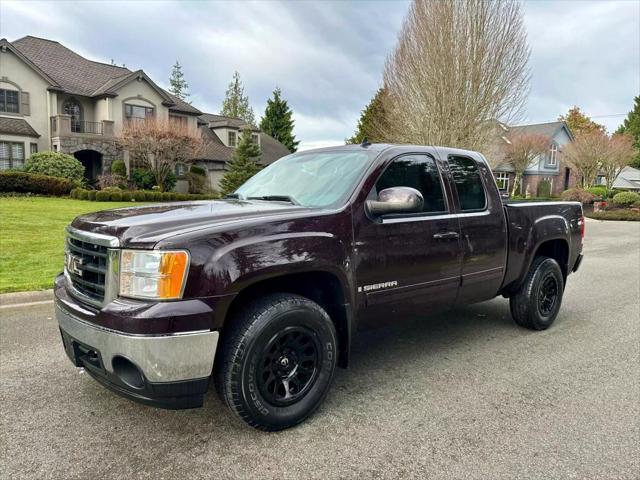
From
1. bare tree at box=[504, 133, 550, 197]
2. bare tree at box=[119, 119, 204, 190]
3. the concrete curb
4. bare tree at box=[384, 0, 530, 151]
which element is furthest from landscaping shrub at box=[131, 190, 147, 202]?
bare tree at box=[504, 133, 550, 197]

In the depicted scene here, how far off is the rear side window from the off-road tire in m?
1.19

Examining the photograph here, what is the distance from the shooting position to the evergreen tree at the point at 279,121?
165ft

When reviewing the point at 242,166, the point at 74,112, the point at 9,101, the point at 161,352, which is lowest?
the point at 161,352

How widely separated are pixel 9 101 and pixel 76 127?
3.70 m

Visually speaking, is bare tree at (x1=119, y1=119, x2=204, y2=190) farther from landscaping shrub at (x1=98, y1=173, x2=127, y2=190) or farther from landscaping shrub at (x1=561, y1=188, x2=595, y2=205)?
landscaping shrub at (x1=561, y1=188, x2=595, y2=205)

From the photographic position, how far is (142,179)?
92.9 ft

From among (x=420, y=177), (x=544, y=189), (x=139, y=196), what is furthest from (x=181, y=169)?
(x=544, y=189)

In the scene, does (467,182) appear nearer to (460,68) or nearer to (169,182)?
(460,68)

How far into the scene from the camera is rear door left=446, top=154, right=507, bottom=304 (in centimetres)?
432

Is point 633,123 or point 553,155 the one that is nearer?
point 553,155

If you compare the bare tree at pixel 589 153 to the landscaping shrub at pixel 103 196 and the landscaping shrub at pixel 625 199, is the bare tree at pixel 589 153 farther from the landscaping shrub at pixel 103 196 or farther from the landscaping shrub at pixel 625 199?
the landscaping shrub at pixel 103 196

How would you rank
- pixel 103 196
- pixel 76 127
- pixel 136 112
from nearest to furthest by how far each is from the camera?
pixel 103 196 < pixel 76 127 < pixel 136 112

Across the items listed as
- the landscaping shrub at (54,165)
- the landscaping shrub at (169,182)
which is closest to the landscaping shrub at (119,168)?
the landscaping shrub at (54,165)

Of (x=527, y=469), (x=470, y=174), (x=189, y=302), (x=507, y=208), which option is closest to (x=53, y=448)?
(x=189, y=302)
